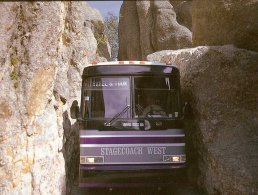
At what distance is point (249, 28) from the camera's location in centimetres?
1034

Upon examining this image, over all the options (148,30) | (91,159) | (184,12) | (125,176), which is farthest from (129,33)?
(125,176)

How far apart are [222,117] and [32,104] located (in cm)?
419

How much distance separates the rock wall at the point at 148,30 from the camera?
917 inches

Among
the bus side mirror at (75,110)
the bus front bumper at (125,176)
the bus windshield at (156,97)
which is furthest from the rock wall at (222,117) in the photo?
the bus side mirror at (75,110)

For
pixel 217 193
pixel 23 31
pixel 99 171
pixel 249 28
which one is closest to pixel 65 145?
pixel 99 171

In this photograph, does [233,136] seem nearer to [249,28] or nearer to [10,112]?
[249,28]

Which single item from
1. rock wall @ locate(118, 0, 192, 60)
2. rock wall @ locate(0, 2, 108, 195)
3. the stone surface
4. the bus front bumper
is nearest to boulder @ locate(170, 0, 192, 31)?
rock wall @ locate(118, 0, 192, 60)

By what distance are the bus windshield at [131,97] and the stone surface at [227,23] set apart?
139 inches

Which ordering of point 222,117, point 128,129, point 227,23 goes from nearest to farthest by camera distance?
1. point 128,129
2. point 222,117
3. point 227,23

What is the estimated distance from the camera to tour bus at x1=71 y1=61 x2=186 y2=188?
738 cm

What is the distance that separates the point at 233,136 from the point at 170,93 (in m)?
1.71

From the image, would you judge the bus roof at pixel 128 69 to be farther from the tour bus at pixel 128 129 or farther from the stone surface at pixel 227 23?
the stone surface at pixel 227 23

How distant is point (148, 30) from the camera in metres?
25.1

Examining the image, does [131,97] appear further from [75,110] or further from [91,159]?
[91,159]
